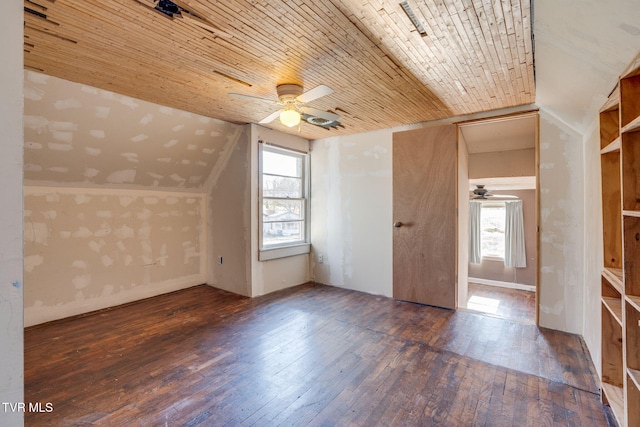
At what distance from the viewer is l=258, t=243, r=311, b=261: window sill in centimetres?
431

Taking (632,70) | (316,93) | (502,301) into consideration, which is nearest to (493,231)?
(502,301)

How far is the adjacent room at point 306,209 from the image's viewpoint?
1768mm

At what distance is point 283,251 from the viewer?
4602 millimetres

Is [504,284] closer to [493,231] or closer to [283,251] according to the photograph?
[493,231]

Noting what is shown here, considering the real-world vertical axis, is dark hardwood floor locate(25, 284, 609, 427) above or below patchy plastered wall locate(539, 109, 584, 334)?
below

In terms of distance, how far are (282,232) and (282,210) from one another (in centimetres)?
36

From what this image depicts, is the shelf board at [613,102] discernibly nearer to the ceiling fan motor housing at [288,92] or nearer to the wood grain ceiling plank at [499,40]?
the wood grain ceiling plank at [499,40]

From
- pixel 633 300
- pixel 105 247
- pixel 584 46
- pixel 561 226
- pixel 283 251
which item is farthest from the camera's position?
pixel 283 251

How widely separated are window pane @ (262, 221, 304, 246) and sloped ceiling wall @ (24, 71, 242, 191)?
1.36 metres

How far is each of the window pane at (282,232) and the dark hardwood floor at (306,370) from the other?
1.26 metres

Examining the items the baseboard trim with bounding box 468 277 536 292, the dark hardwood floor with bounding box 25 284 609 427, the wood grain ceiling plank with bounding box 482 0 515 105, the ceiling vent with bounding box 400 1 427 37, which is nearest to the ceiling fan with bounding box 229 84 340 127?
the ceiling vent with bounding box 400 1 427 37

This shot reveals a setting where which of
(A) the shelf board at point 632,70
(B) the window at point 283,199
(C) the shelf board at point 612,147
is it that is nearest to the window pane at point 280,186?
(B) the window at point 283,199

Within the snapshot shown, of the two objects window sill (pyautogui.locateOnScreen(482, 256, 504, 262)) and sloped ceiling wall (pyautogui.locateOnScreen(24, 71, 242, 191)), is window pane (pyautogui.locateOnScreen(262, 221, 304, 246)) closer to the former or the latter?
sloped ceiling wall (pyautogui.locateOnScreen(24, 71, 242, 191))

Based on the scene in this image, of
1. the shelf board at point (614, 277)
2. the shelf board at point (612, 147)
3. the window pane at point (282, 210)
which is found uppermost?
the shelf board at point (612, 147)
